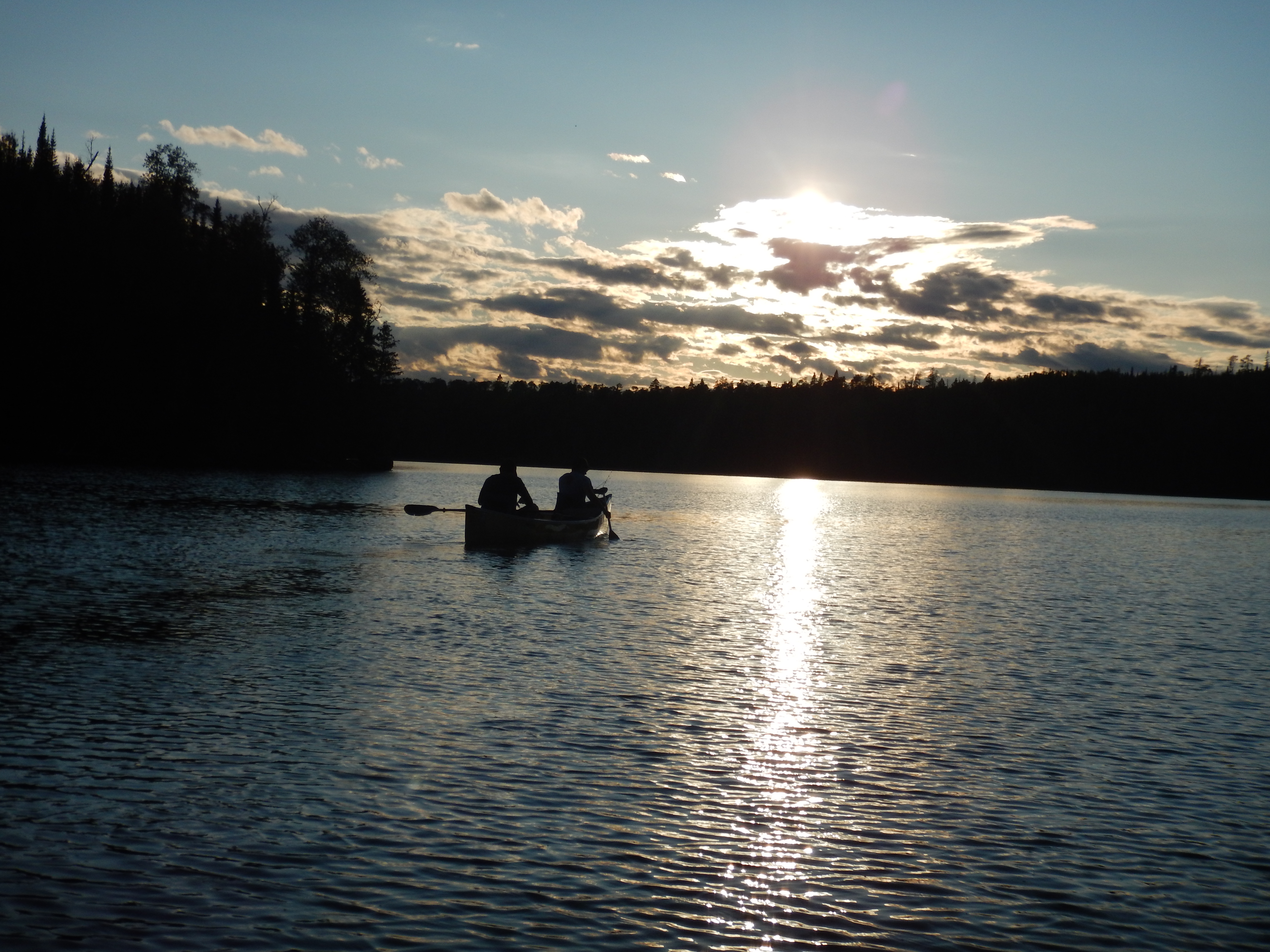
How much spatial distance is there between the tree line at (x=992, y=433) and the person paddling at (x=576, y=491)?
411 ft

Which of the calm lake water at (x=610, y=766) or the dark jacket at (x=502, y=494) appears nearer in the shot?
the calm lake water at (x=610, y=766)

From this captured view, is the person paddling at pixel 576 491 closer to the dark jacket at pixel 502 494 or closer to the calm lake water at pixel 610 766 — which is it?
the dark jacket at pixel 502 494

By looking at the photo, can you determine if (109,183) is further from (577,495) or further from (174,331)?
(577,495)

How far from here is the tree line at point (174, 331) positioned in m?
77.1

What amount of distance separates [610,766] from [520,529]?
22.8m

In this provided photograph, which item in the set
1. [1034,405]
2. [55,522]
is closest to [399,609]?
[55,522]

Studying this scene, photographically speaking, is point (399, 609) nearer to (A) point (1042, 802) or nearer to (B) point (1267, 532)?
(A) point (1042, 802)

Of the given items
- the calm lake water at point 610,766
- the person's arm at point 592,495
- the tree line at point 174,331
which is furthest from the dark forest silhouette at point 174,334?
the calm lake water at point 610,766

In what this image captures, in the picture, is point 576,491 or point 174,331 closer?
point 576,491

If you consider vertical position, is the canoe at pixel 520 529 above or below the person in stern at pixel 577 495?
below

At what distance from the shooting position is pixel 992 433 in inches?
6969

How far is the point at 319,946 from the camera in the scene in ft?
19.0

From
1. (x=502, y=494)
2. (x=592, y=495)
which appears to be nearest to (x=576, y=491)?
(x=592, y=495)

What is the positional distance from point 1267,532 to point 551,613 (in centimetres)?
5616
